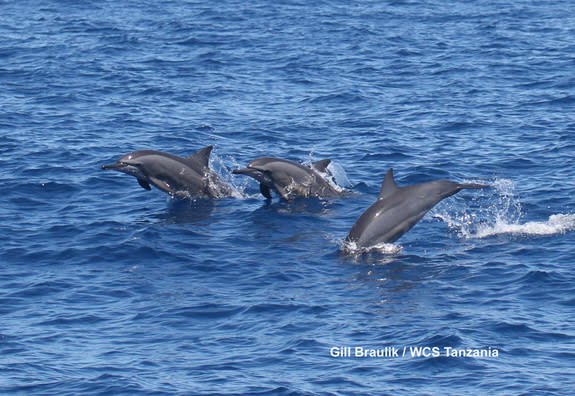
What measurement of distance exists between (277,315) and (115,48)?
26301 mm

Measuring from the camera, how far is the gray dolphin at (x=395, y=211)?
21.2m

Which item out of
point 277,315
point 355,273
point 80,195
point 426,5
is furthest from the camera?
point 426,5

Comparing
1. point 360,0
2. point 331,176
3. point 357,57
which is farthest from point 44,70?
point 360,0

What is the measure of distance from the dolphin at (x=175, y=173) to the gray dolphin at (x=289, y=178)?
1157 millimetres

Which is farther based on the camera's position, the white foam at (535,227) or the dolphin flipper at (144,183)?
the dolphin flipper at (144,183)

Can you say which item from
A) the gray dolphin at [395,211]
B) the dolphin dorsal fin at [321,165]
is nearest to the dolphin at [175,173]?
the dolphin dorsal fin at [321,165]

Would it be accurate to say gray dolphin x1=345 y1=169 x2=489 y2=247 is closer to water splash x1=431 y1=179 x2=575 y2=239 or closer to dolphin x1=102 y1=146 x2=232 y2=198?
water splash x1=431 y1=179 x2=575 y2=239

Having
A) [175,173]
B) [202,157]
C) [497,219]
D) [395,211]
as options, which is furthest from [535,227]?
[175,173]

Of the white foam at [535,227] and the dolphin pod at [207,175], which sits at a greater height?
the dolphin pod at [207,175]

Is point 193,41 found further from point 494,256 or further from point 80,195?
point 494,256

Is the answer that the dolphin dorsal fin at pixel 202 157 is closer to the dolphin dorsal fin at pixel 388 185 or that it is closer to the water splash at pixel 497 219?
the dolphin dorsal fin at pixel 388 185

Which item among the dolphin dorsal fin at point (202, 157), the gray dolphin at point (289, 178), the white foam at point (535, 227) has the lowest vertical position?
the white foam at point (535, 227)

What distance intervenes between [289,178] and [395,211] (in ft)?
14.8

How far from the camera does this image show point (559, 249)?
2098cm
